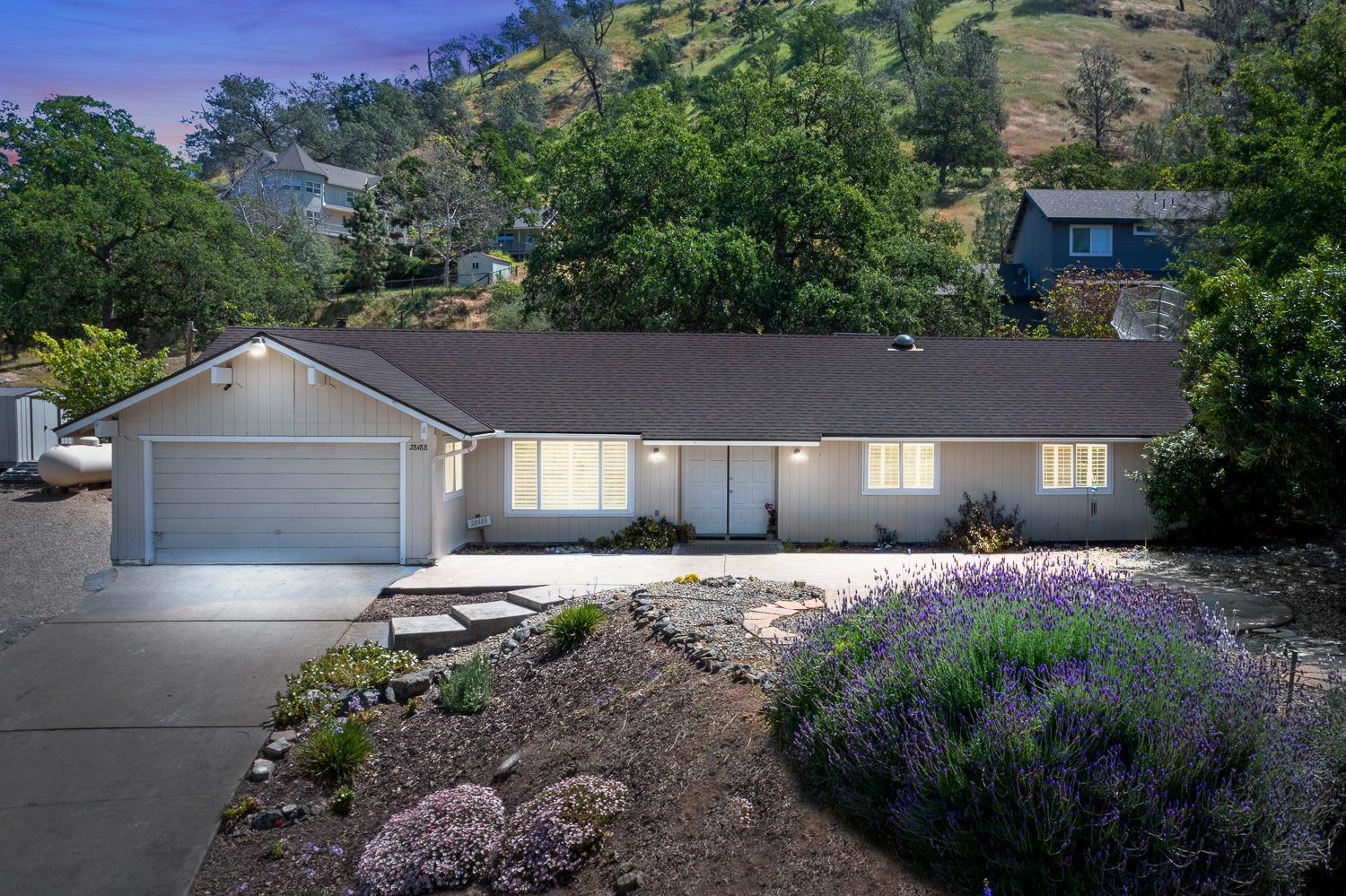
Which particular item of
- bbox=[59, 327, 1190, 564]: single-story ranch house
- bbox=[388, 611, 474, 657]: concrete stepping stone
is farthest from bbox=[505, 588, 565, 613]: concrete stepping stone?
bbox=[59, 327, 1190, 564]: single-story ranch house

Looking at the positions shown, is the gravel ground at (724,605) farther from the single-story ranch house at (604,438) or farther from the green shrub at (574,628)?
the single-story ranch house at (604,438)

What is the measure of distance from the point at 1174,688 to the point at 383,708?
22.9ft

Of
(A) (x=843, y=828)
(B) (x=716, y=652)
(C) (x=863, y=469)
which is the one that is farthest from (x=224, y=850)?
(C) (x=863, y=469)

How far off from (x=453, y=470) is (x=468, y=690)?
8.48 m

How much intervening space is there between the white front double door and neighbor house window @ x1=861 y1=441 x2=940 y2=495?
6.07ft

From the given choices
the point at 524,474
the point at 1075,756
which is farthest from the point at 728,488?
the point at 1075,756

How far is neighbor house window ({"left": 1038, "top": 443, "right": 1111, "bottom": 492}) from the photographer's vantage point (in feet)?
59.6

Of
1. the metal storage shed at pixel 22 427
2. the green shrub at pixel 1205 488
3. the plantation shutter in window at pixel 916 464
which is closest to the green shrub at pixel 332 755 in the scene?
the plantation shutter in window at pixel 916 464

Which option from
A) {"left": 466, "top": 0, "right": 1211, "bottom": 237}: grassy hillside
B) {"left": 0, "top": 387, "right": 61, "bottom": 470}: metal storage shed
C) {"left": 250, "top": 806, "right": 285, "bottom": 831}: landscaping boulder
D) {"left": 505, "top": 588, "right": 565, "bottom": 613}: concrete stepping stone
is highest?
{"left": 466, "top": 0, "right": 1211, "bottom": 237}: grassy hillside

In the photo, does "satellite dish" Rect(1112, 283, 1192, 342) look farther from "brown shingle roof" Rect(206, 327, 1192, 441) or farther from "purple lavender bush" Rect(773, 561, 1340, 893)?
"purple lavender bush" Rect(773, 561, 1340, 893)

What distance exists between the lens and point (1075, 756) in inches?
182

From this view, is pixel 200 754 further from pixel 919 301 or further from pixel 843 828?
pixel 919 301

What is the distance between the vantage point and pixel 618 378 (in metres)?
19.3

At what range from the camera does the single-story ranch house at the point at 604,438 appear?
15.3 m
